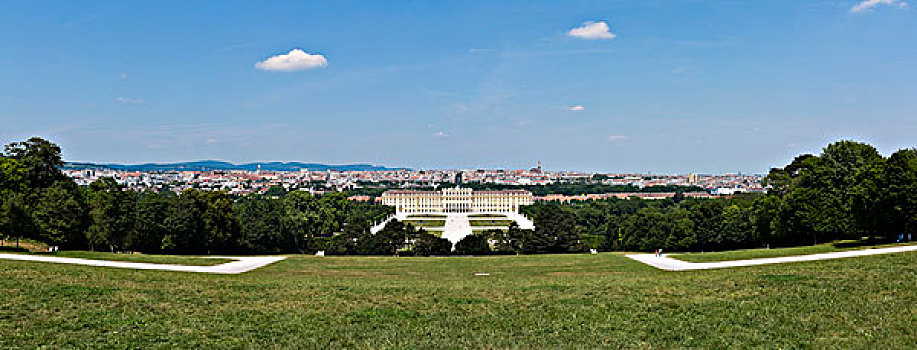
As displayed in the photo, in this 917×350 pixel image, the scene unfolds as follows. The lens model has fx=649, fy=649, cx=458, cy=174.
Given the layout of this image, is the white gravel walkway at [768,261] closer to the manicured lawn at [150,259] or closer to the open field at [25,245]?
the manicured lawn at [150,259]

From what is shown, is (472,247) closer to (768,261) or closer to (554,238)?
(554,238)

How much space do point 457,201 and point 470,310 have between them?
12339 cm

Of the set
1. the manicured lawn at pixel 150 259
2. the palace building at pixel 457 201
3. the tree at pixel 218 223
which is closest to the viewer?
the manicured lawn at pixel 150 259

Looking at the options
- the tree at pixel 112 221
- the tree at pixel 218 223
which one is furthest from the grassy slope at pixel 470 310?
the tree at pixel 218 223

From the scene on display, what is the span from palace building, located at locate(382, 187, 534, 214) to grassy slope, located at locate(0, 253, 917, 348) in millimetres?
114481

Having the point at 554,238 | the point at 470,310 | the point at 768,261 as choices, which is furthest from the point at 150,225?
the point at 768,261

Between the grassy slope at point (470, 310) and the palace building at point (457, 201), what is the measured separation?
11448cm

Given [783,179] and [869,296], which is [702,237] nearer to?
[783,179]

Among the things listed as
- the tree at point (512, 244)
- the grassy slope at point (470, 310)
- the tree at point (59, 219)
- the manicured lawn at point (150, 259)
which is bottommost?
the tree at point (512, 244)

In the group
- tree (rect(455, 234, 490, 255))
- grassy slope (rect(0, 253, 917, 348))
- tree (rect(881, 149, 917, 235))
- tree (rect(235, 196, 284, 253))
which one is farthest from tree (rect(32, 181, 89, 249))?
tree (rect(881, 149, 917, 235))

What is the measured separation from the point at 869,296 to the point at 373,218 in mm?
69915

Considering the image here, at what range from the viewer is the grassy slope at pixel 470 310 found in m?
10.4

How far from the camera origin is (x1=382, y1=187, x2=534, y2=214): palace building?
13412 centimetres

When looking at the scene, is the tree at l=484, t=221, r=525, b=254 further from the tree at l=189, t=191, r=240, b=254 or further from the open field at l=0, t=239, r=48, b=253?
the open field at l=0, t=239, r=48, b=253
